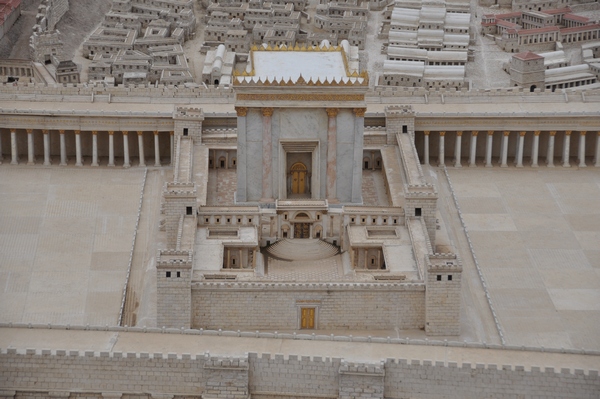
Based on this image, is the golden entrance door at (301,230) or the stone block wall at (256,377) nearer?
the stone block wall at (256,377)

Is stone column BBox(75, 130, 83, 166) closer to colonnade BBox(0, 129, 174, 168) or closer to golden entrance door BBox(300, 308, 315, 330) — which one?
colonnade BBox(0, 129, 174, 168)

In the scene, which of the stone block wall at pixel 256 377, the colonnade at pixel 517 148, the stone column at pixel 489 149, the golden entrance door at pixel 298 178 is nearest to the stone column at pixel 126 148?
the golden entrance door at pixel 298 178

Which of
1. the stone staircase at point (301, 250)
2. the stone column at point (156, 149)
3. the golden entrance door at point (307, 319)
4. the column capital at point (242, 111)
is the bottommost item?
the golden entrance door at point (307, 319)

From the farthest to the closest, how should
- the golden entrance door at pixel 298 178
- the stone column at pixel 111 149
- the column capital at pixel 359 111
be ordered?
the stone column at pixel 111 149 → the golden entrance door at pixel 298 178 → the column capital at pixel 359 111

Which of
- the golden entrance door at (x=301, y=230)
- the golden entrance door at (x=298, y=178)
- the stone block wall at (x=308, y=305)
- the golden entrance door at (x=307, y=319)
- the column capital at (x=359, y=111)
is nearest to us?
the stone block wall at (x=308, y=305)

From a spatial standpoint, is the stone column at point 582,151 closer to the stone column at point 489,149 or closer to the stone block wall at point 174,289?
the stone column at point 489,149

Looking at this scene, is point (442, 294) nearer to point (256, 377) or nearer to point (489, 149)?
point (256, 377)
